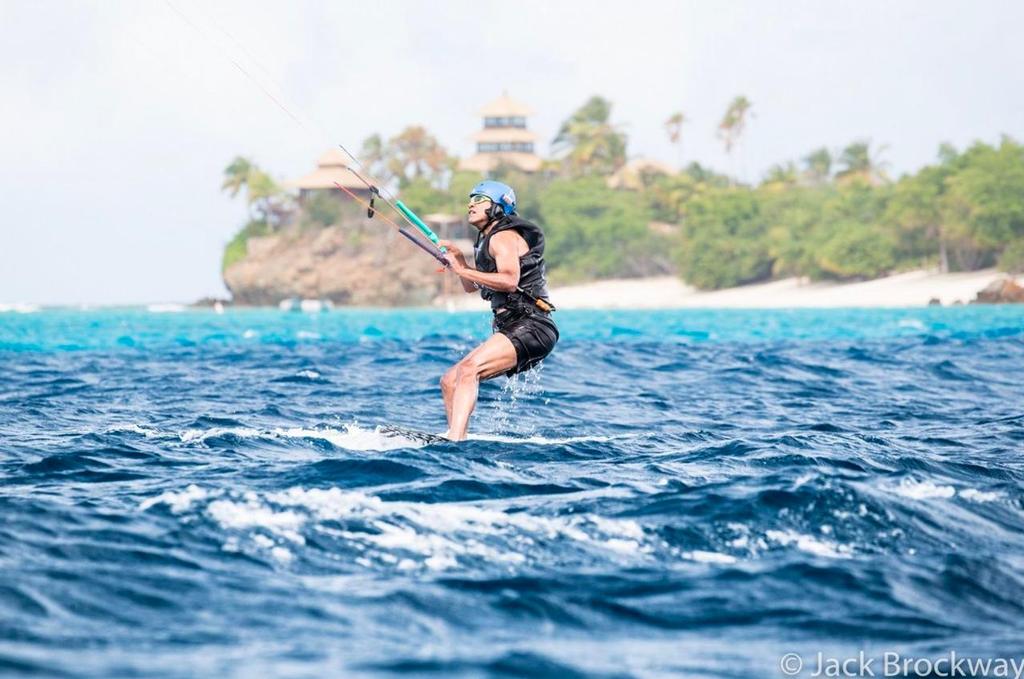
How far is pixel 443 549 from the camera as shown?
6.52 m

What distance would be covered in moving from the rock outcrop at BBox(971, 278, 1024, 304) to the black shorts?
233 ft

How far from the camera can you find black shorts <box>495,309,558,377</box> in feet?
34.8

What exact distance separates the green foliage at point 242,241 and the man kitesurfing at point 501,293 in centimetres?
12952

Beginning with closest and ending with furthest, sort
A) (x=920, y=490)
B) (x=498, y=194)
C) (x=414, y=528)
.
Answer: (x=414, y=528)
(x=920, y=490)
(x=498, y=194)

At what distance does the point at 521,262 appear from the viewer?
420 inches

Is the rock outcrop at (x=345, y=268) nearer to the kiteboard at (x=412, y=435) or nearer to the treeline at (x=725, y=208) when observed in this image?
the treeline at (x=725, y=208)

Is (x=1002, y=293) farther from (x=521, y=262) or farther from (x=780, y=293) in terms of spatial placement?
(x=521, y=262)

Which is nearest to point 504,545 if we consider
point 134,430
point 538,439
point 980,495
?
point 980,495

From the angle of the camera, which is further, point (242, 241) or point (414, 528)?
point (242, 241)

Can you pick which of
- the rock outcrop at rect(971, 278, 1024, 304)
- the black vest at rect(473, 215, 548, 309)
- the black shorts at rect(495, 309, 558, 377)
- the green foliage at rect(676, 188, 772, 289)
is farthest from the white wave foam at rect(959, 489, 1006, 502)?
the green foliage at rect(676, 188, 772, 289)

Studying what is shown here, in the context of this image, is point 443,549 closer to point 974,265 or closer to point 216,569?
point 216,569

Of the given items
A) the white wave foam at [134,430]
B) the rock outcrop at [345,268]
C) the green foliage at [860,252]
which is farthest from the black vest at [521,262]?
the rock outcrop at [345,268]

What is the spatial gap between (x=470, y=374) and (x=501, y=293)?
2.64 ft

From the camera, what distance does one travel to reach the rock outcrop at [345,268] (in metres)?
123
